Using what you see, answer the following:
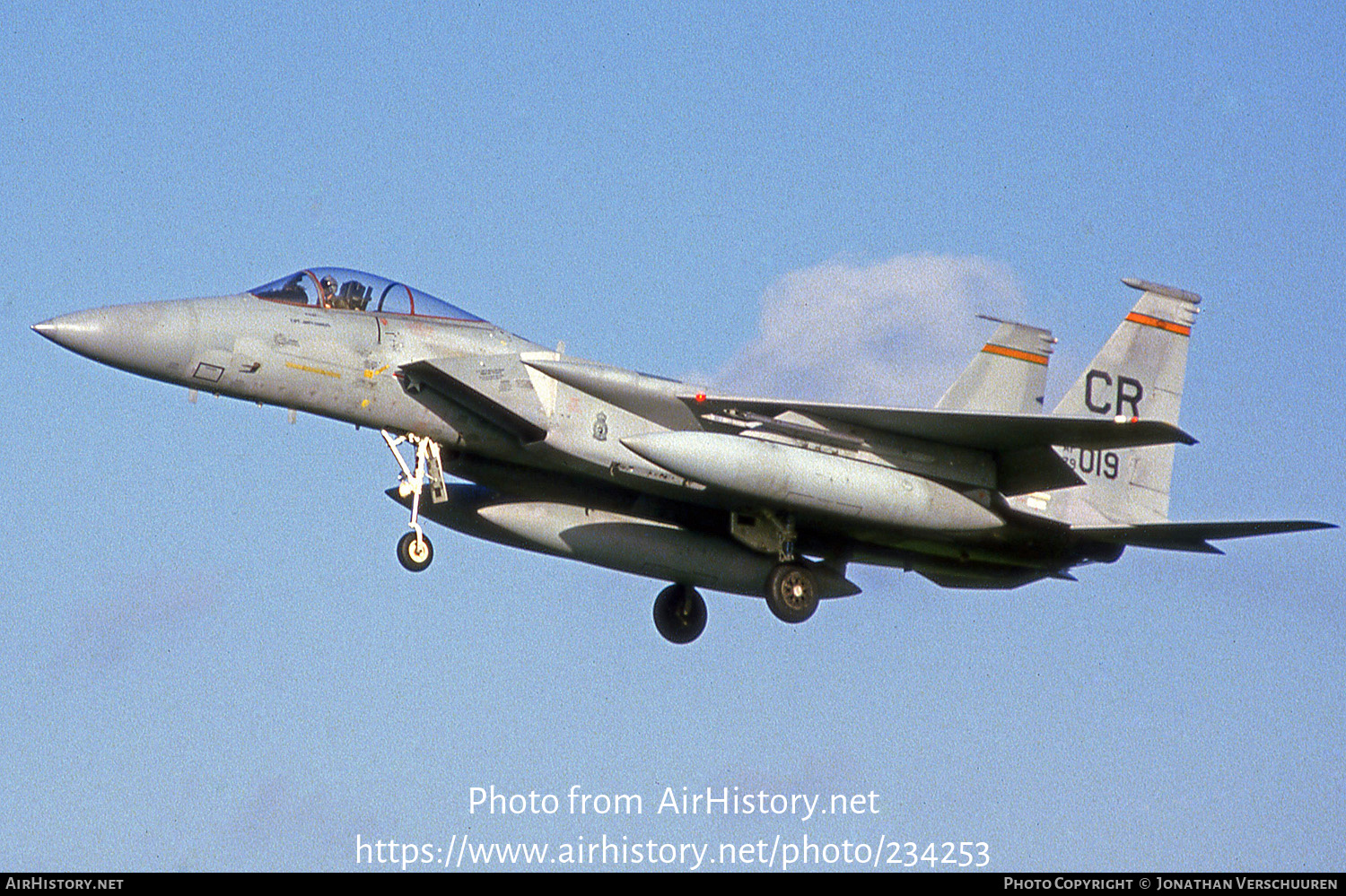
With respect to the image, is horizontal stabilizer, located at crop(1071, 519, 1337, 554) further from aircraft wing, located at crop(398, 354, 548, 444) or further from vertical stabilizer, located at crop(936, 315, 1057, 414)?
aircraft wing, located at crop(398, 354, 548, 444)

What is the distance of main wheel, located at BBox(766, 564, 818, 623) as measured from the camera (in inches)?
746

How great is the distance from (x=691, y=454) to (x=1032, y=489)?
411 centimetres

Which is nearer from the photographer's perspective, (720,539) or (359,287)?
(359,287)

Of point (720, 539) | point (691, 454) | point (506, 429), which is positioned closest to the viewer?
point (691, 454)

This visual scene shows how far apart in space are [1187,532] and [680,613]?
5713 millimetres

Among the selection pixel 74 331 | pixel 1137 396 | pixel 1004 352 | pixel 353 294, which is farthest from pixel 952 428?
pixel 74 331

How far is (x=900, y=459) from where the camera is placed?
18.6 meters

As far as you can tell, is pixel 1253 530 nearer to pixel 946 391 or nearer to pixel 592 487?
pixel 946 391

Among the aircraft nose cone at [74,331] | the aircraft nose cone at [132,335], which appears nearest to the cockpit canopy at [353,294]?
the aircraft nose cone at [132,335]

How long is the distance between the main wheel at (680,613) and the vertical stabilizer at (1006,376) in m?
3.57

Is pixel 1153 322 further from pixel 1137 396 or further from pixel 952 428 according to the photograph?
pixel 952 428

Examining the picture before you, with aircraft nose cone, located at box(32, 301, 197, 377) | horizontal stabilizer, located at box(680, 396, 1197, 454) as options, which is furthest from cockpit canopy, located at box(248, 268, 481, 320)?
horizontal stabilizer, located at box(680, 396, 1197, 454)

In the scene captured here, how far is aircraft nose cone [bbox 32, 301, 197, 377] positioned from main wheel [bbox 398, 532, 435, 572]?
271 cm

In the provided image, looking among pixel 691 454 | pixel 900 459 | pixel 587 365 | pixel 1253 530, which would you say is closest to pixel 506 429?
pixel 587 365
